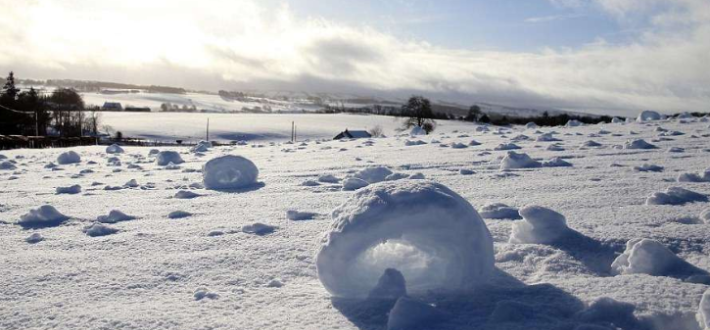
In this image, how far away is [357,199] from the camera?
7.24 feet

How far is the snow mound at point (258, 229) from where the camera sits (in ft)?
10.6

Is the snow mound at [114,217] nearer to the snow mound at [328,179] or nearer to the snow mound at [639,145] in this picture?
→ the snow mound at [328,179]

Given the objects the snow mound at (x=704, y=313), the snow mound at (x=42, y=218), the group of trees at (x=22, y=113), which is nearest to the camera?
the snow mound at (x=704, y=313)

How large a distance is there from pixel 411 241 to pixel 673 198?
249 centimetres

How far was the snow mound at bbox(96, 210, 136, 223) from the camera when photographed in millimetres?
3805

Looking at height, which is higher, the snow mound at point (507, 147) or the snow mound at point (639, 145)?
the snow mound at point (639, 145)

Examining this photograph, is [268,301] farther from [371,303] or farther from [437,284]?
[437,284]

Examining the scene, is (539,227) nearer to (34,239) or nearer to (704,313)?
(704,313)

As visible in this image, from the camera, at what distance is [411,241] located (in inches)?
80.4

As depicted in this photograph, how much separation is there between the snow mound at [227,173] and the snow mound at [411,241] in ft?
11.9

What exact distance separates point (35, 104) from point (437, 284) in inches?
1960

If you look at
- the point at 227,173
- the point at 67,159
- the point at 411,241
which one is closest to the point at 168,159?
the point at 67,159

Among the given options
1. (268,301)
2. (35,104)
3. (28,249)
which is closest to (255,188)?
(28,249)

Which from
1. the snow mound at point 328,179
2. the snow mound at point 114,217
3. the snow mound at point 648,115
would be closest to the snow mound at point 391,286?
the snow mound at point 114,217
